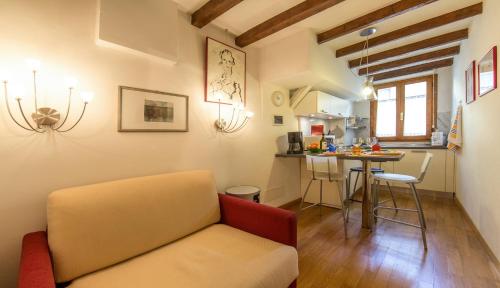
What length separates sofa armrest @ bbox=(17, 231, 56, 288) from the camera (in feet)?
2.70

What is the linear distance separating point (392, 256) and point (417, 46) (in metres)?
2.87

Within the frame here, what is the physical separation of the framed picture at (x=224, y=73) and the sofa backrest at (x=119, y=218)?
1.05m

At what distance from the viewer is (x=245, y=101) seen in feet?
8.79

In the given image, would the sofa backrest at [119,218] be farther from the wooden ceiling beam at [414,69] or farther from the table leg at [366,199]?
the wooden ceiling beam at [414,69]

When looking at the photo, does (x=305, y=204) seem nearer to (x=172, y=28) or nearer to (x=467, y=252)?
(x=467, y=252)

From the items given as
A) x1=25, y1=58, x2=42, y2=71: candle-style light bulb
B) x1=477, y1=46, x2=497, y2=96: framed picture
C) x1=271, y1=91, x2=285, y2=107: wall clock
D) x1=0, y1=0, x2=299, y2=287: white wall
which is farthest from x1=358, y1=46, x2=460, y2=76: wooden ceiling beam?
x1=25, y1=58, x2=42, y2=71: candle-style light bulb

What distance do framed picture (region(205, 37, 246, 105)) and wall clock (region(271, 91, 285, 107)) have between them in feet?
2.11

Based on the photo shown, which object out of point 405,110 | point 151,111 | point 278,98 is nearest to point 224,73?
point 151,111

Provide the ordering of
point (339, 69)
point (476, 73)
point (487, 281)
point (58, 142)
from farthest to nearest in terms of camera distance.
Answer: point (339, 69), point (476, 73), point (487, 281), point (58, 142)

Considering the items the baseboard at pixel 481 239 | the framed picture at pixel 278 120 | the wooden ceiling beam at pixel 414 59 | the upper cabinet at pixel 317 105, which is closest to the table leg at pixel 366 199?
the baseboard at pixel 481 239

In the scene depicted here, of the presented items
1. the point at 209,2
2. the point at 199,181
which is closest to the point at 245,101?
the point at 209,2

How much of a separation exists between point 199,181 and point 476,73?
124 inches

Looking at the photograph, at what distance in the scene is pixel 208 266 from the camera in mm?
1179

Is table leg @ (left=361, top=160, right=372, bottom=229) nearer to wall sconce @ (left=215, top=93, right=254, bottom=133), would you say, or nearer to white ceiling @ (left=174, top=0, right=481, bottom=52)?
wall sconce @ (left=215, top=93, right=254, bottom=133)
